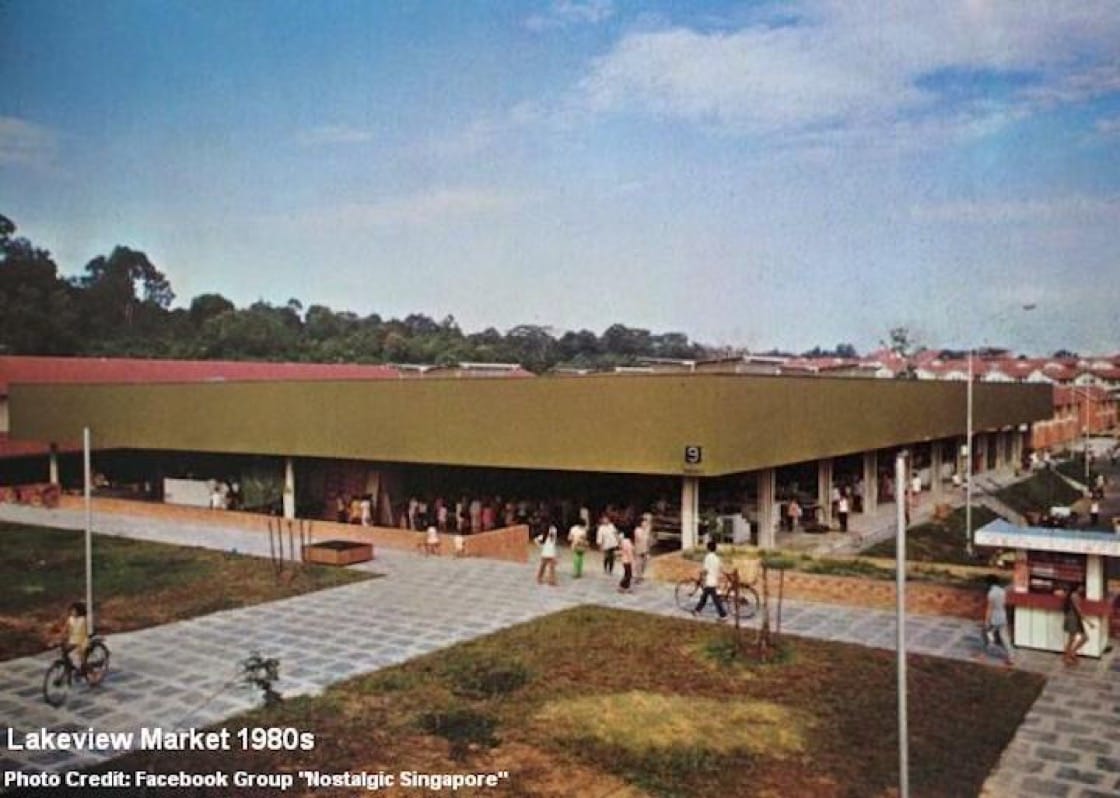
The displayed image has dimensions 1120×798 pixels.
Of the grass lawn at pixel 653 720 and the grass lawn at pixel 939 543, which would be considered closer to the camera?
the grass lawn at pixel 653 720

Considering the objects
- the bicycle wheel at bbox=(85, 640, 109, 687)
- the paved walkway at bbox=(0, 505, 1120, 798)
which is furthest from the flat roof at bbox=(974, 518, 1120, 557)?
the bicycle wheel at bbox=(85, 640, 109, 687)

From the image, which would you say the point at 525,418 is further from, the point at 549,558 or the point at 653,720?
the point at 653,720

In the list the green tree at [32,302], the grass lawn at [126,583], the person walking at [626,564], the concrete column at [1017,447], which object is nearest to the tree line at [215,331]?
the green tree at [32,302]

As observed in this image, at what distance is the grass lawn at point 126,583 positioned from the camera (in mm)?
16469

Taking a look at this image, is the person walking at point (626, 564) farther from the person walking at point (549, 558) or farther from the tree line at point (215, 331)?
the tree line at point (215, 331)

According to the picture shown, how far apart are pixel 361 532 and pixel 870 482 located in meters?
16.6

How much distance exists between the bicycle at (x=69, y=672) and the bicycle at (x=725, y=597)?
921 cm

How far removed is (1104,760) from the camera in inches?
400

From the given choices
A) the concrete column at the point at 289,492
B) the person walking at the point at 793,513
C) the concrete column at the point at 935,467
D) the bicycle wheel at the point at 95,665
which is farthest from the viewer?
the concrete column at the point at 935,467

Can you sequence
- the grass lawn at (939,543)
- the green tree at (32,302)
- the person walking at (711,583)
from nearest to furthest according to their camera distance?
the green tree at (32,302) < the person walking at (711,583) < the grass lawn at (939,543)

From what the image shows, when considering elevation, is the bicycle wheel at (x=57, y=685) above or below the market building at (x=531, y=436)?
below

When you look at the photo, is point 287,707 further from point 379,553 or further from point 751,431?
point 751,431

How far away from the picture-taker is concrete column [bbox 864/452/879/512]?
3100 cm

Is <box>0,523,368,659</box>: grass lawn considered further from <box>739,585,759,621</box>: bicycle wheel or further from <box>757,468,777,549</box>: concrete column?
<box>757,468,777,549</box>: concrete column
